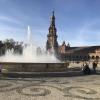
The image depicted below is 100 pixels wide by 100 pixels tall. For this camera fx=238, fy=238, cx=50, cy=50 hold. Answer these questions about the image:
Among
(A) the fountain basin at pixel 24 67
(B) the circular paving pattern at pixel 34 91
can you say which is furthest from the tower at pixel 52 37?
(B) the circular paving pattern at pixel 34 91

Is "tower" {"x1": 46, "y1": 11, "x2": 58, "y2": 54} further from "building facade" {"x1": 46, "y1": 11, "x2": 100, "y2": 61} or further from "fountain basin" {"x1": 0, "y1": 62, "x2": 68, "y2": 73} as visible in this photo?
"fountain basin" {"x1": 0, "y1": 62, "x2": 68, "y2": 73}

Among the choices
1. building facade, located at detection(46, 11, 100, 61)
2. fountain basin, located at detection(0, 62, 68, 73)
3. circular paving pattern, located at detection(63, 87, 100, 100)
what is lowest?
circular paving pattern, located at detection(63, 87, 100, 100)

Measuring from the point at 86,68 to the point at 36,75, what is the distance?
6748 mm

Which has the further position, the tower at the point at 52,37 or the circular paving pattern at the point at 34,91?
the tower at the point at 52,37

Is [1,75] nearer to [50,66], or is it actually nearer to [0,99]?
[50,66]

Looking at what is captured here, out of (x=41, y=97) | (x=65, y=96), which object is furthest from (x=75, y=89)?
(x=41, y=97)

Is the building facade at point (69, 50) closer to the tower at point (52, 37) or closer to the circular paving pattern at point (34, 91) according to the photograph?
the tower at point (52, 37)

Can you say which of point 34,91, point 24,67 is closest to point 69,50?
point 24,67

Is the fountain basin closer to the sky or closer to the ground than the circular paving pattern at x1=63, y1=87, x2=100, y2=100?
closer to the sky

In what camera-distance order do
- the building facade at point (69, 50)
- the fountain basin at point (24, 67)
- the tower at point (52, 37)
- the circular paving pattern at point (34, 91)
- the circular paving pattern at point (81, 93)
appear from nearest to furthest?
the circular paving pattern at point (81, 93)
the circular paving pattern at point (34, 91)
the fountain basin at point (24, 67)
the tower at point (52, 37)
the building facade at point (69, 50)

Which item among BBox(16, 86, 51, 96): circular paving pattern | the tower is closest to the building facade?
the tower

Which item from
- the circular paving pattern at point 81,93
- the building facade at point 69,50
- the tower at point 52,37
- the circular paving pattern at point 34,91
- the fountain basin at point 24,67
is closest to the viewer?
the circular paving pattern at point 81,93

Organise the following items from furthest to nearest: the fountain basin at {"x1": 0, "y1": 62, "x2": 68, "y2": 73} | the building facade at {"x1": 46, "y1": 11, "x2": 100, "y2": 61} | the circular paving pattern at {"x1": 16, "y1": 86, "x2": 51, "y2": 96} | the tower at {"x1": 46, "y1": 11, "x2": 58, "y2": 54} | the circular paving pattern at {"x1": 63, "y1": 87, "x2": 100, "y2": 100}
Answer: the building facade at {"x1": 46, "y1": 11, "x2": 100, "y2": 61}, the tower at {"x1": 46, "y1": 11, "x2": 58, "y2": 54}, the fountain basin at {"x1": 0, "y1": 62, "x2": 68, "y2": 73}, the circular paving pattern at {"x1": 16, "y1": 86, "x2": 51, "y2": 96}, the circular paving pattern at {"x1": 63, "y1": 87, "x2": 100, "y2": 100}

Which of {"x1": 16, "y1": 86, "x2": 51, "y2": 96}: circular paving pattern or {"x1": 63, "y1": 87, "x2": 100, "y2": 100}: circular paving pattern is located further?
{"x1": 16, "y1": 86, "x2": 51, "y2": 96}: circular paving pattern
